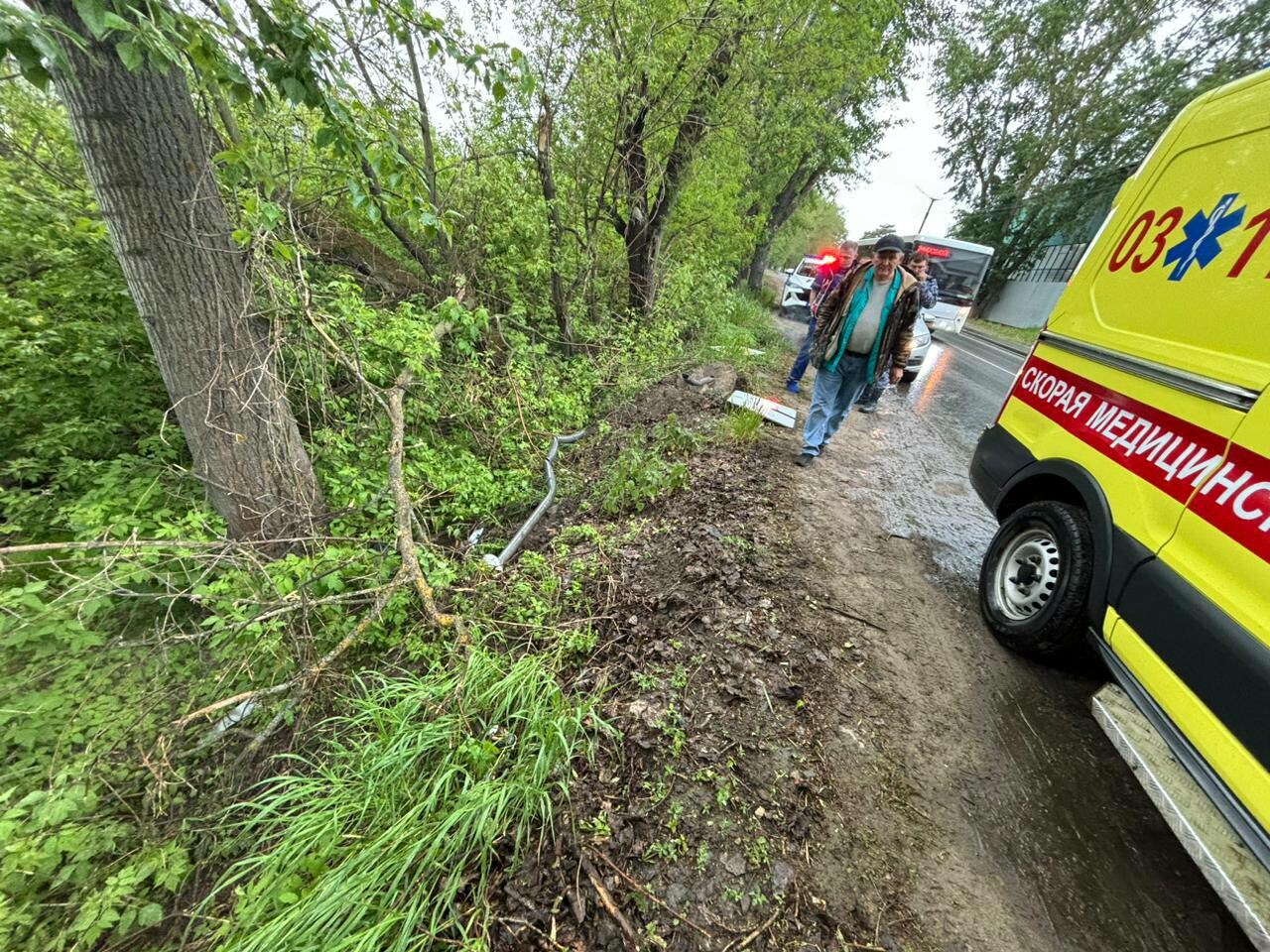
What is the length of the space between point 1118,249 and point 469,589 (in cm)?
378

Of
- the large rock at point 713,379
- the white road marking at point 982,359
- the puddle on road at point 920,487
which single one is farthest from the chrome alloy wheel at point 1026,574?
the white road marking at point 982,359

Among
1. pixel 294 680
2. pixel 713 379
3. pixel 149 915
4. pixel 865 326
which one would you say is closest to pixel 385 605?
pixel 294 680

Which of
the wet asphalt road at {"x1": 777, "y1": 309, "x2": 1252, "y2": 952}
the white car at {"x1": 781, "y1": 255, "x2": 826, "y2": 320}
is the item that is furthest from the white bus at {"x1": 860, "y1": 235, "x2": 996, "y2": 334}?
the wet asphalt road at {"x1": 777, "y1": 309, "x2": 1252, "y2": 952}

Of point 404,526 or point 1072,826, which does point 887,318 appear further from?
point 404,526

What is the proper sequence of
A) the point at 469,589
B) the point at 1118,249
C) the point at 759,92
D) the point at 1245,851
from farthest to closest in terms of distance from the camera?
1. the point at 759,92
2. the point at 469,589
3. the point at 1118,249
4. the point at 1245,851

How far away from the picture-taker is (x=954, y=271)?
11484mm

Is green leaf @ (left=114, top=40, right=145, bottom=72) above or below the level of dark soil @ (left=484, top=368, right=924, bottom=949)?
above

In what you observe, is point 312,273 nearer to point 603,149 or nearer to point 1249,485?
A: point 603,149

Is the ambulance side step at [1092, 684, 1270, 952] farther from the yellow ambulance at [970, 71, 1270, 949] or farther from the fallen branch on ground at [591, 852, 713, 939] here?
the fallen branch on ground at [591, 852, 713, 939]

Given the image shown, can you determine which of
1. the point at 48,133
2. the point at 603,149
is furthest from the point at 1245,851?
the point at 603,149

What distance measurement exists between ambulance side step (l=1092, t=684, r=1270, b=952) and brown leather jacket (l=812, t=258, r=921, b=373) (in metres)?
2.79

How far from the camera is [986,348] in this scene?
1475cm

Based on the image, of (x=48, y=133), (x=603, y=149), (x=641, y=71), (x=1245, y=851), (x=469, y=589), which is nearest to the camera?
(x=1245, y=851)

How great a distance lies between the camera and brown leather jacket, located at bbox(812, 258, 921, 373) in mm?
3771
